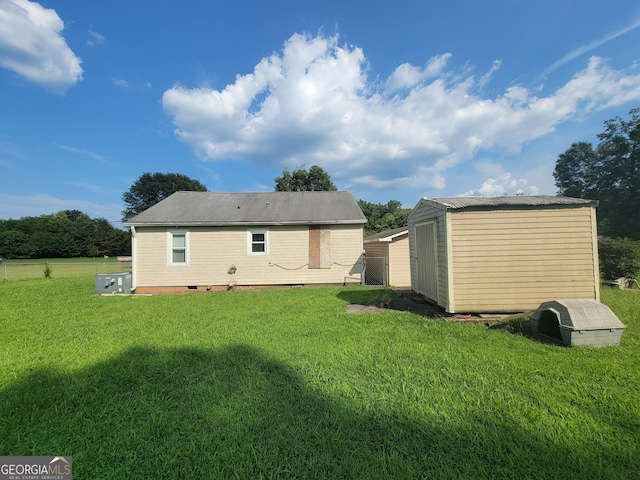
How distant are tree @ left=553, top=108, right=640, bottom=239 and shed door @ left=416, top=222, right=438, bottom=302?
33.1 metres

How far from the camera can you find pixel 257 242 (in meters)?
11.6

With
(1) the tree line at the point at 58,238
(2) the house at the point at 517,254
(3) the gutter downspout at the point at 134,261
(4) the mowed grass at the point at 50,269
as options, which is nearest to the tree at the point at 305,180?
(4) the mowed grass at the point at 50,269

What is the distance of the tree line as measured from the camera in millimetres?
40312

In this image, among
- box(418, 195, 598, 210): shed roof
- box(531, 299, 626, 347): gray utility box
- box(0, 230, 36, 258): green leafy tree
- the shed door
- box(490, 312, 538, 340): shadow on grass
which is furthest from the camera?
box(0, 230, 36, 258): green leafy tree

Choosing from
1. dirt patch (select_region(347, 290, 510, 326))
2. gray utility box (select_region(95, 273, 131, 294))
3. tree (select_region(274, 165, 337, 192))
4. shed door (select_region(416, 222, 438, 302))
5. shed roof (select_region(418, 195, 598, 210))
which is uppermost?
tree (select_region(274, 165, 337, 192))

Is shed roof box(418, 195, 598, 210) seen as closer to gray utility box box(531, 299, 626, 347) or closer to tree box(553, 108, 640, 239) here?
gray utility box box(531, 299, 626, 347)

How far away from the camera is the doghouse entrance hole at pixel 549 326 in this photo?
15.5ft

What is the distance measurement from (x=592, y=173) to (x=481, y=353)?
43866 millimetres

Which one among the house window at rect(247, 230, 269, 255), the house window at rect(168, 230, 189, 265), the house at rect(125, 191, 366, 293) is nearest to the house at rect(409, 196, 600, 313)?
the house at rect(125, 191, 366, 293)

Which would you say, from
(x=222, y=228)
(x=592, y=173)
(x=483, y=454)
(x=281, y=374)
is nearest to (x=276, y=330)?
(x=281, y=374)

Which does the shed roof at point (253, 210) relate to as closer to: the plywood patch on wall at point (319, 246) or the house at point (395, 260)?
the plywood patch on wall at point (319, 246)

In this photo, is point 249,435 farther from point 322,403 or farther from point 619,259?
point 619,259

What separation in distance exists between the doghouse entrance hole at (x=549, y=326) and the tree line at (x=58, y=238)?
56.6 metres

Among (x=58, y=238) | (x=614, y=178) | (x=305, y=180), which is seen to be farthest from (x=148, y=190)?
(x=614, y=178)
